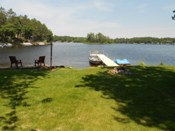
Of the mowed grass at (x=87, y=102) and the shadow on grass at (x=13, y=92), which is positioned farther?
the shadow on grass at (x=13, y=92)

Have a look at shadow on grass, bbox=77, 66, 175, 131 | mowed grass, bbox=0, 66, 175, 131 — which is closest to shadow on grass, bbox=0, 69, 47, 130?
mowed grass, bbox=0, 66, 175, 131

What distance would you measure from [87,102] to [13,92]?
142 inches

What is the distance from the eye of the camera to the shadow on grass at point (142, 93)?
9352mm

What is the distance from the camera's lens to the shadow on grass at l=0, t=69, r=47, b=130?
929 cm

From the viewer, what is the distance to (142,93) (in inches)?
478

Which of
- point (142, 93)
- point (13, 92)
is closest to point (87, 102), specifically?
point (142, 93)

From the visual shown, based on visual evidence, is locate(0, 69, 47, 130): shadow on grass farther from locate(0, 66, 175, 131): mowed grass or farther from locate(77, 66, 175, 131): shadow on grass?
locate(77, 66, 175, 131): shadow on grass

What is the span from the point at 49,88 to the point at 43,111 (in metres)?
2.98

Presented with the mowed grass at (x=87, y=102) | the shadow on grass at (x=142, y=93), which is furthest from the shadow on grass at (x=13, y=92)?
the shadow on grass at (x=142, y=93)

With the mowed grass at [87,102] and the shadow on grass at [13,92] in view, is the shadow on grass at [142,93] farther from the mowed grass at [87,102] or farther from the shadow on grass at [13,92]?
the shadow on grass at [13,92]

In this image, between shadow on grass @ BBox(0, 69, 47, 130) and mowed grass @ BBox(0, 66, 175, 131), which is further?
shadow on grass @ BBox(0, 69, 47, 130)

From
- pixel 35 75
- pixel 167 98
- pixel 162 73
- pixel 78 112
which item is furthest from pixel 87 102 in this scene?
pixel 162 73

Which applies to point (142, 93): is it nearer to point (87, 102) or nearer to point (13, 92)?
point (87, 102)

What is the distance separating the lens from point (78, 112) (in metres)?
9.83
